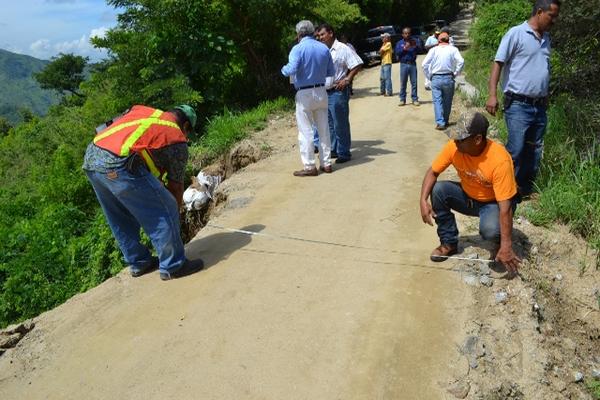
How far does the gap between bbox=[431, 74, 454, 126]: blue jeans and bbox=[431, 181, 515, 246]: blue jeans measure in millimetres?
5253

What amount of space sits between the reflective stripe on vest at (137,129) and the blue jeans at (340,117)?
132 inches

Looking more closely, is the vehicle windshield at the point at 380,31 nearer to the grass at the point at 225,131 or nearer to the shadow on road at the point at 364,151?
the grass at the point at 225,131

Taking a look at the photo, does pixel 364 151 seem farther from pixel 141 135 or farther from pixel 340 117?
pixel 141 135

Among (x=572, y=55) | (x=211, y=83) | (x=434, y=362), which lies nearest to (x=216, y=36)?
(x=211, y=83)

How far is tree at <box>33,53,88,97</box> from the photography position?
54344 mm

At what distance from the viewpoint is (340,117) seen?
7301 mm

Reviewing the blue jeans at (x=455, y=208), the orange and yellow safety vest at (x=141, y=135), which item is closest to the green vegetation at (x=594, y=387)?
the blue jeans at (x=455, y=208)

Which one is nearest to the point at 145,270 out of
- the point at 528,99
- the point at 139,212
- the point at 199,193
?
the point at 139,212

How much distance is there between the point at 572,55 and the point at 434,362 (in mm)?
6703

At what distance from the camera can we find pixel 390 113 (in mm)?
11562

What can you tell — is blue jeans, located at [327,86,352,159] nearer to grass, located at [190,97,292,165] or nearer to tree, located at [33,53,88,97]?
grass, located at [190,97,292,165]

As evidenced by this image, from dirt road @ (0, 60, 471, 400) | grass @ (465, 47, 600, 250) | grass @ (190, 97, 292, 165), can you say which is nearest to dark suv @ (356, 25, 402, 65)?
grass @ (190, 97, 292, 165)

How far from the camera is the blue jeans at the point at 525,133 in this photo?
5.02 metres

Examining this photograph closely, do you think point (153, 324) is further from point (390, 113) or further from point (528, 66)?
point (390, 113)
